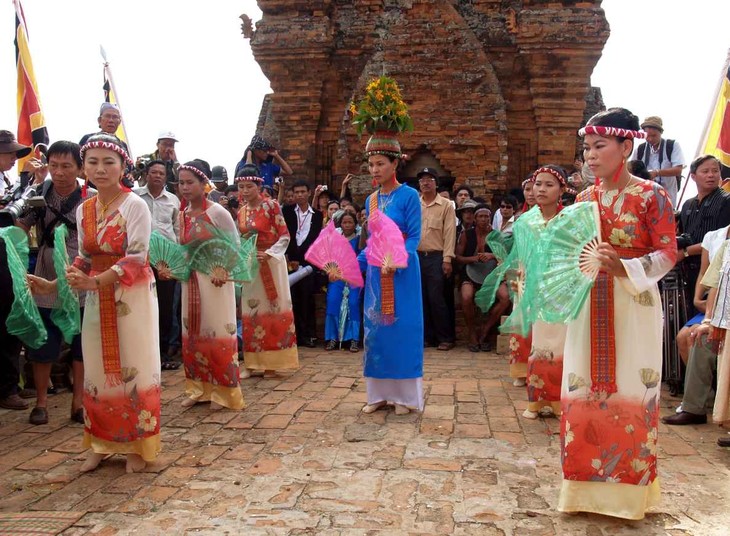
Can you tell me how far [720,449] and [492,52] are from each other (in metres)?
9.71

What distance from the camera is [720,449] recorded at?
452cm

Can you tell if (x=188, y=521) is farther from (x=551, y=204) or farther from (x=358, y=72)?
(x=358, y=72)

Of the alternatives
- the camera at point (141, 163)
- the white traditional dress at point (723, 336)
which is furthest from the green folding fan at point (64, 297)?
the white traditional dress at point (723, 336)

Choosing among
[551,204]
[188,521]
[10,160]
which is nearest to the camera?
[188,521]

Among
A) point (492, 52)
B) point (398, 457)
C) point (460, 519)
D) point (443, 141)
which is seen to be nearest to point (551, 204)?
point (398, 457)

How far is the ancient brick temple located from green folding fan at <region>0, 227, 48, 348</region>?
25.6 feet

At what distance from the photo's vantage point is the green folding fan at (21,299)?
161 inches

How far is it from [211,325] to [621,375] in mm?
3331

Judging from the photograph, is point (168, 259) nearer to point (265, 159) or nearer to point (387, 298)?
point (387, 298)

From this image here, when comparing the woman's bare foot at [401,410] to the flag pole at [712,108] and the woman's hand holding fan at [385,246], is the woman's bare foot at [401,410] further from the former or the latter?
the flag pole at [712,108]

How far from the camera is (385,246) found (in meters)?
5.08

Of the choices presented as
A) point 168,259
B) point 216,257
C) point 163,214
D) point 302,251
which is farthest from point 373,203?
point 302,251

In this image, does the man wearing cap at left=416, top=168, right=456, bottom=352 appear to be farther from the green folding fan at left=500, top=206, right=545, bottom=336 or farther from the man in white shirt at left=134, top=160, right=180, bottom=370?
the man in white shirt at left=134, top=160, right=180, bottom=370

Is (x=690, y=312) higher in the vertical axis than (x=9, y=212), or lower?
lower
